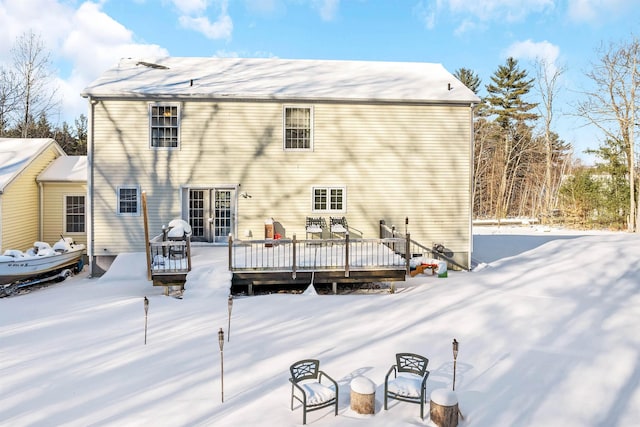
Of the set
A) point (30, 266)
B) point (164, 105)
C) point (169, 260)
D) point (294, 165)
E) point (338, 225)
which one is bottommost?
point (30, 266)

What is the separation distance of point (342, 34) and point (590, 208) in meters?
19.1

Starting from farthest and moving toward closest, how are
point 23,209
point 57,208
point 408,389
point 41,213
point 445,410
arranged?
1. point 57,208
2. point 41,213
3. point 23,209
4. point 408,389
5. point 445,410

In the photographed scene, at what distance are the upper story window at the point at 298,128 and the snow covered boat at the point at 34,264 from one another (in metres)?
7.77

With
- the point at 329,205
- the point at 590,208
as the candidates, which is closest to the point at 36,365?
the point at 329,205

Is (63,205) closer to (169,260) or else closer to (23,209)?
(23,209)

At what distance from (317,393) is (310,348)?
2.01 meters

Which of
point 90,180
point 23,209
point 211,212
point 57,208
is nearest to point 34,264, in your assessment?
point 90,180

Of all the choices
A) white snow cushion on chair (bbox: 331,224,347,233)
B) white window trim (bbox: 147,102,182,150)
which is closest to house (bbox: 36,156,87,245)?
white window trim (bbox: 147,102,182,150)

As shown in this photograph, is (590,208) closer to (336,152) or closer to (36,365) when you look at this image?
(336,152)

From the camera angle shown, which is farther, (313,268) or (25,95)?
(25,95)

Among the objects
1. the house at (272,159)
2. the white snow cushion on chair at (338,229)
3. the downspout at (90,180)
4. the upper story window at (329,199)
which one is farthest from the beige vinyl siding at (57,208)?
the white snow cushion on chair at (338,229)

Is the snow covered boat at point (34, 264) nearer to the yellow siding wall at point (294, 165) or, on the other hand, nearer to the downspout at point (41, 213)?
the yellow siding wall at point (294, 165)

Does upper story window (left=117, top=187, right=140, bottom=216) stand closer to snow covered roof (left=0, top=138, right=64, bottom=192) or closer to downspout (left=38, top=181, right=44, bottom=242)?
snow covered roof (left=0, top=138, right=64, bottom=192)

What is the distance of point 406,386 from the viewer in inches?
201
